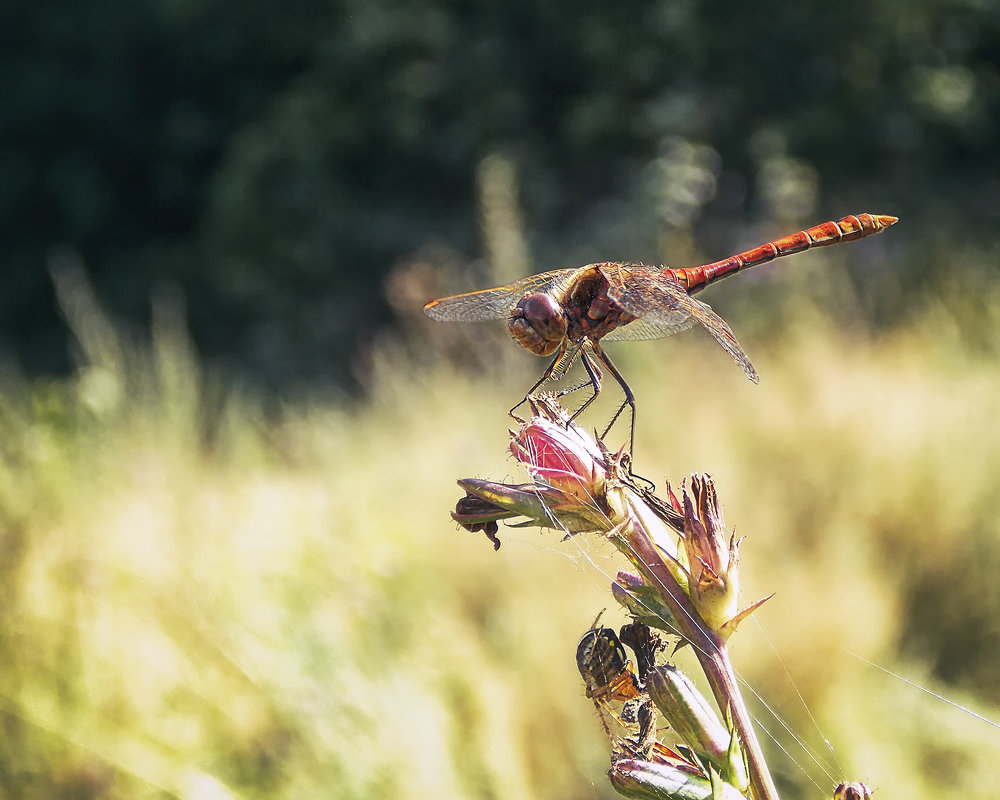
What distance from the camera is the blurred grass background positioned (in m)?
2.16

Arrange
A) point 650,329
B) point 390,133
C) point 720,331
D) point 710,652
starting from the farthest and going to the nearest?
point 390,133
point 650,329
point 720,331
point 710,652

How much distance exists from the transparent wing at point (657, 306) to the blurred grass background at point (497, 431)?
376 millimetres

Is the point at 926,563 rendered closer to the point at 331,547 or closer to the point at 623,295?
the point at 331,547

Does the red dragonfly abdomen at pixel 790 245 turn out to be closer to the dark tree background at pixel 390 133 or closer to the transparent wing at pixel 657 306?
the transparent wing at pixel 657 306

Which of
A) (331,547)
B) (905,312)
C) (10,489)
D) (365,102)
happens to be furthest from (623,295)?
(365,102)

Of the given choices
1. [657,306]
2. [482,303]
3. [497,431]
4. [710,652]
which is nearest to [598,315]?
[657,306]

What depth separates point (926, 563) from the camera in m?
2.74

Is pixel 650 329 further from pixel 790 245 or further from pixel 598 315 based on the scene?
pixel 790 245

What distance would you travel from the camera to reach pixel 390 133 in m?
9.70

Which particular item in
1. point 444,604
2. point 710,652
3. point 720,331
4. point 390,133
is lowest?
Answer: point 710,652

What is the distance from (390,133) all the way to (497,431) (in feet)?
21.5

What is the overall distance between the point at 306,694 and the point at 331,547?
724mm

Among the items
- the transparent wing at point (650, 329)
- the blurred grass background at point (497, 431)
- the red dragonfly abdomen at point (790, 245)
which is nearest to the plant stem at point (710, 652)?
the blurred grass background at point (497, 431)

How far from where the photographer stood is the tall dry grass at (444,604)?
2006 millimetres
